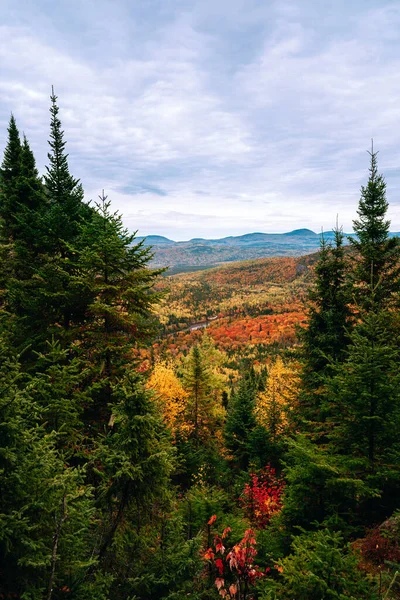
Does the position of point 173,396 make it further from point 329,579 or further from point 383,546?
point 329,579

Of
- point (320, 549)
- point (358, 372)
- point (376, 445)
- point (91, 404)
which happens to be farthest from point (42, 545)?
point (376, 445)

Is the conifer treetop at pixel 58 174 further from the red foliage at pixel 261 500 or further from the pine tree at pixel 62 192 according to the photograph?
the red foliage at pixel 261 500

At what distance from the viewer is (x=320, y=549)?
655 centimetres

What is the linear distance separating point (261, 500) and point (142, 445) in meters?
15.8

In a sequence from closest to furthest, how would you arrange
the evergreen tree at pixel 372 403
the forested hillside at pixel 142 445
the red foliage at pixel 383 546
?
the forested hillside at pixel 142 445 < the red foliage at pixel 383 546 < the evergreen tree at pixel 372 403

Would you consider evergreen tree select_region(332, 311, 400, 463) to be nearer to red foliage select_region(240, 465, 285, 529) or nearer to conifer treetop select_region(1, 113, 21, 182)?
red foliage select_region(240, 465, 285, 529)

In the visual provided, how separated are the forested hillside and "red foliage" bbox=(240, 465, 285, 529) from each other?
0.13m

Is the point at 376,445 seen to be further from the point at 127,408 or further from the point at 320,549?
the point at 127,408

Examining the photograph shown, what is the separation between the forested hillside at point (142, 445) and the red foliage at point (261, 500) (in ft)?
0.42

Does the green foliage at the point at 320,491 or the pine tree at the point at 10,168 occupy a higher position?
the pine tree at the point at 10,168

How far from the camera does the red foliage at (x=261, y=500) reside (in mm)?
18627

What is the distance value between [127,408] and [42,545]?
2.57 metres

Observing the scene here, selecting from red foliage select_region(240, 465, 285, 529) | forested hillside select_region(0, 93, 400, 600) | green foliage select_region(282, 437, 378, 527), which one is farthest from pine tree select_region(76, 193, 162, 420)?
red foliage select_region(240, 465, 285, 529)

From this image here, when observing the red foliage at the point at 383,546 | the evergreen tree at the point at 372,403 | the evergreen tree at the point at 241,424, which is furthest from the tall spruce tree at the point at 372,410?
the evergreen tree at the point at 241,424
